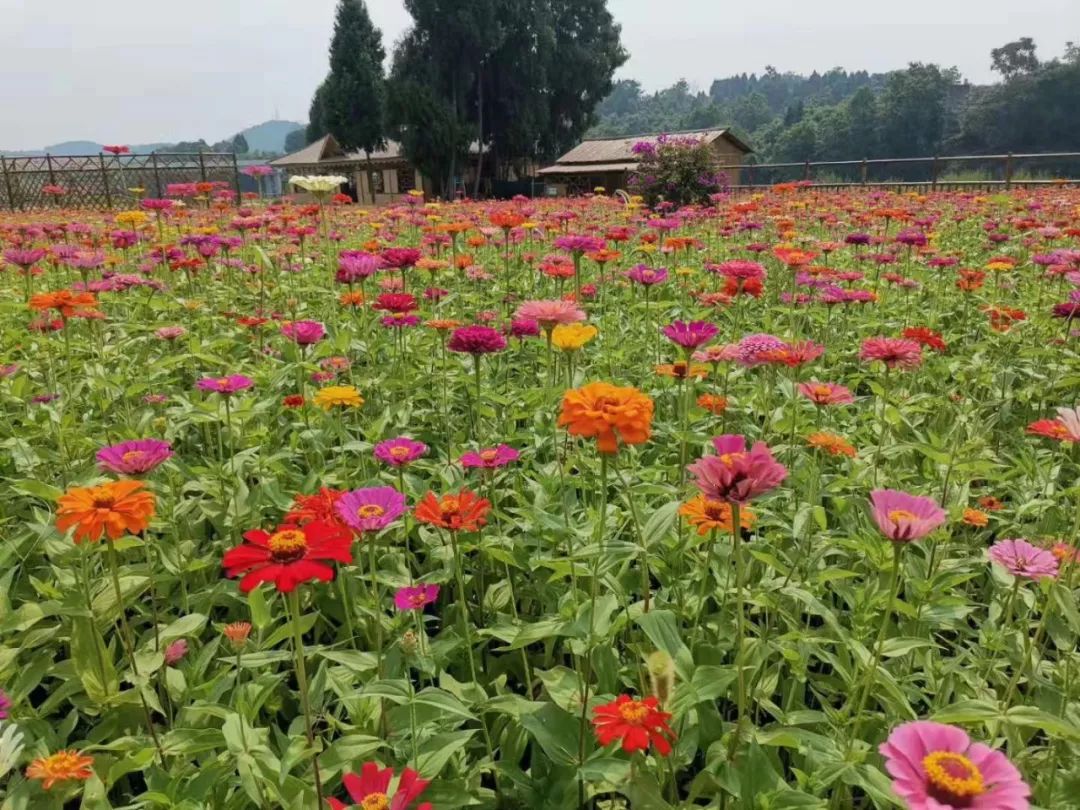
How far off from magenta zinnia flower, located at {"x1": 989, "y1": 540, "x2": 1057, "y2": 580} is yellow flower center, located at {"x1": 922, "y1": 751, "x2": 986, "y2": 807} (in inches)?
29.5

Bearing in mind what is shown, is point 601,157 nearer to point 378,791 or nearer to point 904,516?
point 904,516

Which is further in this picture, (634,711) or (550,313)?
(550,313)

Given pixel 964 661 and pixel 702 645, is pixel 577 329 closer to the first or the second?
pixel 702 645

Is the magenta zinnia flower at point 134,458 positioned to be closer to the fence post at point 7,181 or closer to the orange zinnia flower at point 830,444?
the orange zinnia flower at point 830,444

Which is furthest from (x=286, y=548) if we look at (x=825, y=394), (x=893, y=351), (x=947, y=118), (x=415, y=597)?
(x=947, y=118)

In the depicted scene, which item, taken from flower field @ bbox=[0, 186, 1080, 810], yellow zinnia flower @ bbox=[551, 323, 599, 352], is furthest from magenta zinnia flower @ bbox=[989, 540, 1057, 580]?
yellow zinnia flower @ bbox=[551, 323, 599, 352]

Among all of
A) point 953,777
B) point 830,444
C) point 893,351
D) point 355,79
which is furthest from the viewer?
point 355,79

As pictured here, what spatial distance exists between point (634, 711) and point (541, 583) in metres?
0.80

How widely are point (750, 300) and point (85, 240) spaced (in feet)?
14.4

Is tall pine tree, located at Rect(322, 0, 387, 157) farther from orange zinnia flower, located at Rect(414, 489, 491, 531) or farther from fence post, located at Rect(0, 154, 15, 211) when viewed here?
orange zinnia flower, located at Rect(414, 489, 491, 531)

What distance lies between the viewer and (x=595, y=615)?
1.33 meters

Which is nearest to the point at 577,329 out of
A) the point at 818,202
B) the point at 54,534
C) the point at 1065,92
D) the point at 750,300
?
the point at 54,534

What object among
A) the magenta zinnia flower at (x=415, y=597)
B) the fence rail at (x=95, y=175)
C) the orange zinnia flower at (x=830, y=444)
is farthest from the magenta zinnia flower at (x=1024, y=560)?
the fence rail at (x=95, y=175)

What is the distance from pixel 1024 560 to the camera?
1.35m
